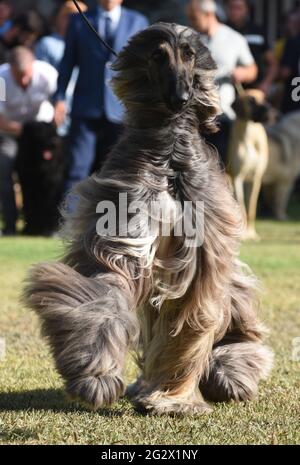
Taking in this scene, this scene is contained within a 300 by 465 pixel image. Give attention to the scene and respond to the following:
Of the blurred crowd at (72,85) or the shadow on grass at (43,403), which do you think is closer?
the shadow on grass at (43,403)

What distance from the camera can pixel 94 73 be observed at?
319 inches

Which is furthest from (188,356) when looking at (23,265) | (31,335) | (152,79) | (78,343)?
(23,265)

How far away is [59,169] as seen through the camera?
1010 centimetres

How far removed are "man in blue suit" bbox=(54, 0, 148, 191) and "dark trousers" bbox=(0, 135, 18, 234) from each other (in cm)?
203

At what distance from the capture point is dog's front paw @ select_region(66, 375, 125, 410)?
3.24 metres

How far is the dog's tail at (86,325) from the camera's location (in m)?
3.27

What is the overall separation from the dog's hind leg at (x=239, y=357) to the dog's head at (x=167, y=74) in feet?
2.30

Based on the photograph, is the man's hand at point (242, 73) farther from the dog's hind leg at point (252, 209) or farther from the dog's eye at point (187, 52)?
the dog's eye at point (187, 52)

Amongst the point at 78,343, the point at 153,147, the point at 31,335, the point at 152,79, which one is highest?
the point at 152,79

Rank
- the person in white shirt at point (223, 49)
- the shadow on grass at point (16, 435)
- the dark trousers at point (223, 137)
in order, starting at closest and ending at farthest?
the shadow on grass at point (16, 435), the person in white shirt at point (223, 49), the dark trousers at point (223, 137)

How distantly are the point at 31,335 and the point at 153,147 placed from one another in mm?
1994

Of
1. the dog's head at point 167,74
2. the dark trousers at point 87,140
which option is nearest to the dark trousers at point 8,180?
the dark trousers at point 87,140

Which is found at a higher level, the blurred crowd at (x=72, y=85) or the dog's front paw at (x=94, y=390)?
the blurred crowd at (x=72, y=85)
